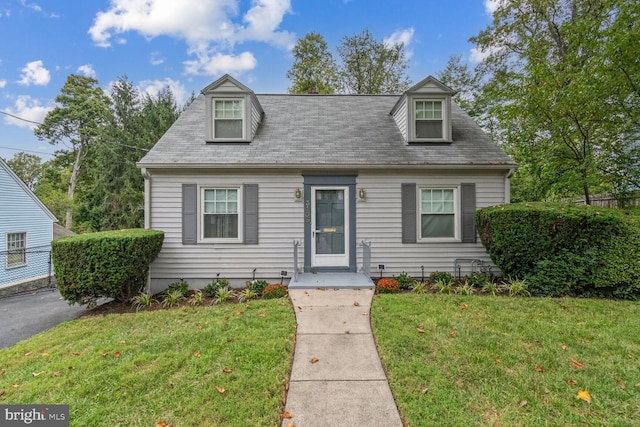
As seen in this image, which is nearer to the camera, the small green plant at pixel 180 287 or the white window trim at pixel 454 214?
the small green plant at pixel 180 287

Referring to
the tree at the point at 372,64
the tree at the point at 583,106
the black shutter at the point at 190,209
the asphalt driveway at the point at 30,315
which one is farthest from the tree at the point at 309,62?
the asphalt driveway at the point at 30,315

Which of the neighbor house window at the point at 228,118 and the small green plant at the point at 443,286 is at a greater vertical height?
the neighbor house window at the point at 228,118

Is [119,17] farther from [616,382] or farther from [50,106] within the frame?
[50,106]

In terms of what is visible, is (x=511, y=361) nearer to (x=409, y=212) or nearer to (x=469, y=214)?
(x=409, y=212)

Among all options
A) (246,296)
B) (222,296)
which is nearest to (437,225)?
(246,296)

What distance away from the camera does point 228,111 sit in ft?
22.7

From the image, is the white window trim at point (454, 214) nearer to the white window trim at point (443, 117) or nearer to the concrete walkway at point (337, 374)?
the white window trim at point (443, 117)

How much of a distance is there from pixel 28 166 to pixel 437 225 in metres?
35.7

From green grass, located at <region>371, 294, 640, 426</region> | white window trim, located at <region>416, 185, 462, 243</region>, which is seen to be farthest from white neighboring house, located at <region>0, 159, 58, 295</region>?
green grass, located at <region>371, 294, 640, 426</region>

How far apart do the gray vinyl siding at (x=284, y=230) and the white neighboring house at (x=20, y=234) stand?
25.8 ft

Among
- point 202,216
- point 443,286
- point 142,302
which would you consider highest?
point 202,216

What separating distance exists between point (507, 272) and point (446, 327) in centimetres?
297

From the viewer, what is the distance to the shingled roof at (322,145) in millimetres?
6258

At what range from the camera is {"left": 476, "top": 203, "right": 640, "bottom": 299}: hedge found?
5.04 meters
